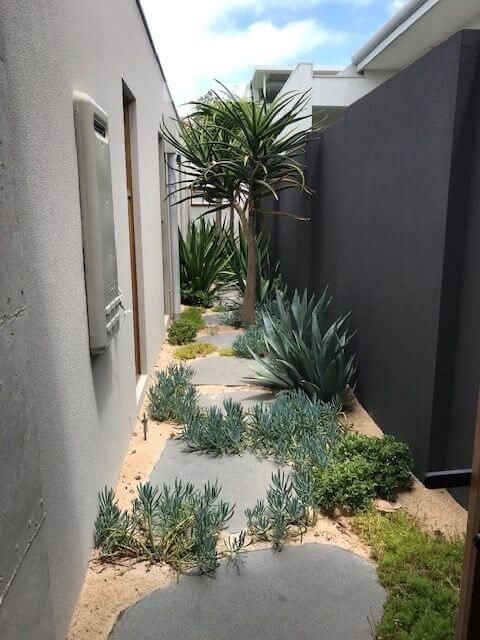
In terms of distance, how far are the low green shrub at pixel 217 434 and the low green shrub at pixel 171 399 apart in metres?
0.26

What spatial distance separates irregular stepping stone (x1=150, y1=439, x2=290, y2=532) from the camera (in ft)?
9.82

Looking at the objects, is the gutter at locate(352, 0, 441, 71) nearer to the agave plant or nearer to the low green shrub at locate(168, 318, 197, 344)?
the low green shrub at locate(168, 318, 197, 344)

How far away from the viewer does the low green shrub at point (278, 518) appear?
2.56 m

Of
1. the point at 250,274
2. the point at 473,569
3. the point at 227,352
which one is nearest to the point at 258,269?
the point at 250,274

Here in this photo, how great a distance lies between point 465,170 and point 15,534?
251cm

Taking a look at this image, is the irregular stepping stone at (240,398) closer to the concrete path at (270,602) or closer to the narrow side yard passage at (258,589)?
the narrow side yard passage at (258,589)

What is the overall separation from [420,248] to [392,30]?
9759mm

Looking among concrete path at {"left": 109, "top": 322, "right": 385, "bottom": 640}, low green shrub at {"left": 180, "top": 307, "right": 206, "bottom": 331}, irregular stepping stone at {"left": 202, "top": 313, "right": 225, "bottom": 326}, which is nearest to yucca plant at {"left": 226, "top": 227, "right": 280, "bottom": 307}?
irregular stepping stone at {"left": 202, "top": 313, "right": 225, "bottom": 326}

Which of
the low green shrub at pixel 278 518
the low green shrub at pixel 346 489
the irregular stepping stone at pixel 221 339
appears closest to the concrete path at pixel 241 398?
the low green shrub at pixel 346 489

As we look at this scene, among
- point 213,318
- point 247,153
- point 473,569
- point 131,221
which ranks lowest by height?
point 213,318

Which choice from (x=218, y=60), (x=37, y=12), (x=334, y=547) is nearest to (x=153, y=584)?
(x=334, y=547)

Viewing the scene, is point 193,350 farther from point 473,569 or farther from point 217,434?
point 473,569

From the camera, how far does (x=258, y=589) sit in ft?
7.33

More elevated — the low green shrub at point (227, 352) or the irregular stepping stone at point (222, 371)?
the low green shrub at point (227, 352)
